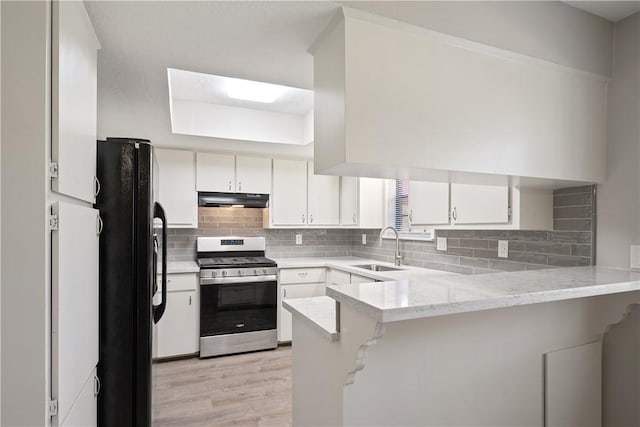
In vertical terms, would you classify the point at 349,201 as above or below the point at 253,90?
below

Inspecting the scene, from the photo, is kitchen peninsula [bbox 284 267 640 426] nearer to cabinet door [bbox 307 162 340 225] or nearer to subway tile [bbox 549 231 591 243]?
subway tile [bbox 549 231 591 243]

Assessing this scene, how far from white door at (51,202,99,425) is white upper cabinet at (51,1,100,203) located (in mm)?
111

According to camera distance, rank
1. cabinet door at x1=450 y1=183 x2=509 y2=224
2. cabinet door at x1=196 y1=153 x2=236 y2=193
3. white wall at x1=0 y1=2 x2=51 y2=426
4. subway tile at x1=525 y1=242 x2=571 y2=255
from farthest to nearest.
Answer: cabinet door at x1=196 y1=153 x2=236 y2=193 → cabinet door at x1=450 y1=183 x2=509 y2=224 → subway tile at x1=525 y1=242 x2=571 y2=255 → white wall at x1=0 y1=2 x2=51 y2=426

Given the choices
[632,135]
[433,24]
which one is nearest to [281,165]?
[433,24]

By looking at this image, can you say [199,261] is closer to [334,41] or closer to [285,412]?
[285,412]

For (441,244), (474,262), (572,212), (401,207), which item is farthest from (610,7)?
(401,207)

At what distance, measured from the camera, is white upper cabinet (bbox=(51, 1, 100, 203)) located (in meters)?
1.04

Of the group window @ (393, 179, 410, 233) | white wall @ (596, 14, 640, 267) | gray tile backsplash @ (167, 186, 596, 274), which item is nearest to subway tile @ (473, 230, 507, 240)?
gray tile backsplash @ (167, 186, 596, 274)

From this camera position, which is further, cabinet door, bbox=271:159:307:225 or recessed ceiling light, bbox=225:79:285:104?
cabinet door, bbox=271:159:307:225

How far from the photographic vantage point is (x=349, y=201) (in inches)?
167

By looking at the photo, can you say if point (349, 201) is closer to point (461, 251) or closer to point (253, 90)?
point (461, 251)

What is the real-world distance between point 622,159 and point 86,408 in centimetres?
276

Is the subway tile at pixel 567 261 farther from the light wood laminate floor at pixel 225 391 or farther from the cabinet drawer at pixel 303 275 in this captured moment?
the cabinet drawer at pixel 303 275

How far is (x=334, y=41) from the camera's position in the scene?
4.69ft
